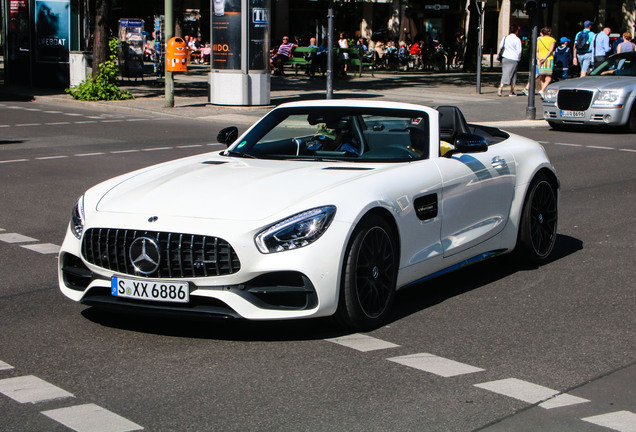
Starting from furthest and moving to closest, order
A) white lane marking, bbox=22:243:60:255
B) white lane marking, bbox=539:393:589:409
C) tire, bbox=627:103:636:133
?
tire, bbox=627:103:636:133
white lane marking, bbox=22:243:60:255
white lane marking, bbox=539:393:589:409

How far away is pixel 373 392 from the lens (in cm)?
491

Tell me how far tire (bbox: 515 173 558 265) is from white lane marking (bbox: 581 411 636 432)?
323cm

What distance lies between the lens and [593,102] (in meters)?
20.0

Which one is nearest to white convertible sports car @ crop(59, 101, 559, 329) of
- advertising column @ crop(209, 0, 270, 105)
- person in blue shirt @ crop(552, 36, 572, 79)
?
advertising column @ crop(209, 0, 270, 105)

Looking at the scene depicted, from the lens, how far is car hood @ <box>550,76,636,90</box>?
2005cm

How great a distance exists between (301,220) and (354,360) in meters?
0.83

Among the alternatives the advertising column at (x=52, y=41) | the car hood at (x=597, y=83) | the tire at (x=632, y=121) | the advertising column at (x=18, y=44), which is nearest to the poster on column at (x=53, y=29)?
the advertising column at (x=52, y=41)

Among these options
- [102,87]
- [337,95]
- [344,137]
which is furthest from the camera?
[337,95]

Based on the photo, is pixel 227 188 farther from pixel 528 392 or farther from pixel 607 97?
pixel 607 97

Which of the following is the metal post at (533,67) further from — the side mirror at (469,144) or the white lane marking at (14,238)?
the side mirror at (469,144)

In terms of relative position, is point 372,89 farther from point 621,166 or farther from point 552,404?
point 552,404

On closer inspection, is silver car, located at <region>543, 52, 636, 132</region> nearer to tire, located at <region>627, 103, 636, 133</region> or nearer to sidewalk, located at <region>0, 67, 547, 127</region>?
tire, located at <region>627, 103, 636, 133</region>

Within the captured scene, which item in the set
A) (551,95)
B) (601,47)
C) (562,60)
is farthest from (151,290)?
(601,47)

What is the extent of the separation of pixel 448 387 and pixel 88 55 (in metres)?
24.4
